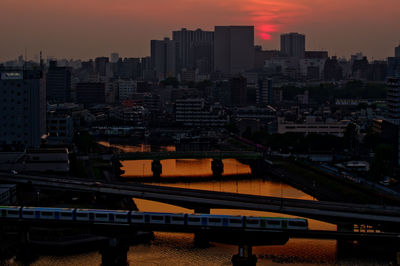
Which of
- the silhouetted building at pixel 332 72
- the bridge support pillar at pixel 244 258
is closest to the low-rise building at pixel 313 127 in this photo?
the bridge support pillar at pixel 244 258

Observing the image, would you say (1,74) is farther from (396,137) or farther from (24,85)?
(396,137)

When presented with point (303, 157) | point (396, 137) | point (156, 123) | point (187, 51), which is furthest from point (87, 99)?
point (187, 51)

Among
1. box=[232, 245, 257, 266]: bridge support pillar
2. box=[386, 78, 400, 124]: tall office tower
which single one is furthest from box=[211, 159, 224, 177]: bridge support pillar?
box=[232, 245, 257, 266]: bridge support pillar

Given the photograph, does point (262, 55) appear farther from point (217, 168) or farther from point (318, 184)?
point (318, 184)

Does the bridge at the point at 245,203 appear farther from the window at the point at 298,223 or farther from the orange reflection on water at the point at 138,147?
the orange reflection on water at the point at 138,147

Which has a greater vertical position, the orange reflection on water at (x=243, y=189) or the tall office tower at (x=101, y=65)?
the tall office tower at (x=101, y=65)

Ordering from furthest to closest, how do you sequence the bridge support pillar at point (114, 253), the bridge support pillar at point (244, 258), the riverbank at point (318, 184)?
1. the riverbank at point (318, 184)
2. the bridge support pillar at point (114, 253)
3. the bridge support pillar at point (244, 258)

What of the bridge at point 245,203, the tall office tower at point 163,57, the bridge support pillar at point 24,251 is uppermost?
the tall office tower at point 163,57
